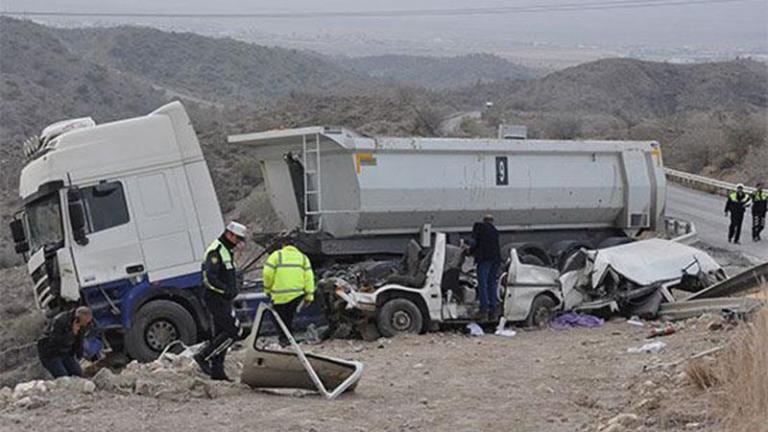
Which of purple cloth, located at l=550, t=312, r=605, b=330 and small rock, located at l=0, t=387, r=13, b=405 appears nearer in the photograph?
small rock, located at l=0, t=387, r=13, b=405

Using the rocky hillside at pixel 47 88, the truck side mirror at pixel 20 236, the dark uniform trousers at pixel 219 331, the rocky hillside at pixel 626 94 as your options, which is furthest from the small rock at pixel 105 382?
the rocky hillside at pixel 626 94

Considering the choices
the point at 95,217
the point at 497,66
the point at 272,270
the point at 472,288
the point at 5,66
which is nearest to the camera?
the point at 272,270

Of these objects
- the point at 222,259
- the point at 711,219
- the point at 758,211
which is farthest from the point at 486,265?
the point at 711,219

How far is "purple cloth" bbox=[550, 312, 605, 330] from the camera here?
13.4m

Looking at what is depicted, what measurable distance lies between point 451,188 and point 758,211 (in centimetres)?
987

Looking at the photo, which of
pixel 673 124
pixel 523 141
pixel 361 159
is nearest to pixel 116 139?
pixel 361 159

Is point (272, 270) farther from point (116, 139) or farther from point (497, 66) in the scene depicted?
point (497, 66)

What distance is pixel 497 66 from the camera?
138 metres

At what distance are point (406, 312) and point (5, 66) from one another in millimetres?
47077

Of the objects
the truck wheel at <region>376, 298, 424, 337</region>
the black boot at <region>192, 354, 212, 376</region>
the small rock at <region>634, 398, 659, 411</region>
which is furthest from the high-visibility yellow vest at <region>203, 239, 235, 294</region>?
the truck wheel at <region>376, 298, 424, 337</region>

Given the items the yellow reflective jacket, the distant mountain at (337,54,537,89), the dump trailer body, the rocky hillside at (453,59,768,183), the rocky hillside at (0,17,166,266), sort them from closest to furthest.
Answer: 1. the yellow reflective jacket
2. the dump trailer body
3. the rocky hillside at (0,17,166,266)
4. the rocky hillside at (453,59,768,183)
5. the distant mountain at (337,54,537,89)

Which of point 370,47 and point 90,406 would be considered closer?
point 90,406

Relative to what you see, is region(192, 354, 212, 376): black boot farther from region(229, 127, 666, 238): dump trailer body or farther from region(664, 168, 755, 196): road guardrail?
region(664, 168, 755, 196): road guardrail

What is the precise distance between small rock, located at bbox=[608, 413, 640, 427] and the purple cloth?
659cm
